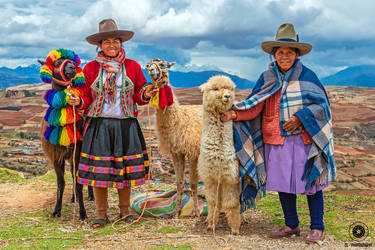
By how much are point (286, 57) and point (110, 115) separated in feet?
7.02

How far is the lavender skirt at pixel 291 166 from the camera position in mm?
3602

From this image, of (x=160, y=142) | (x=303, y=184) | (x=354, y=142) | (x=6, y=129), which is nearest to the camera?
(x=303, y=184)

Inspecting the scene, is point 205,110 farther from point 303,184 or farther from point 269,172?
point 303,184

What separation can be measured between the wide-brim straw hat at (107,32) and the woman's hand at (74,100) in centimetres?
71

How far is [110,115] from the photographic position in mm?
4219

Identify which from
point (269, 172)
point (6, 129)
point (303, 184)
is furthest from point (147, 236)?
point (6, 129)

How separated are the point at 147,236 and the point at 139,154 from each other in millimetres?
985

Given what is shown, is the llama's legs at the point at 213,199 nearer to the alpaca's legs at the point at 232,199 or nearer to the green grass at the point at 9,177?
the alpaca's legs at the point at 232,199

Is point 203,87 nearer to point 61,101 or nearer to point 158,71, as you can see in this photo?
point 158,71

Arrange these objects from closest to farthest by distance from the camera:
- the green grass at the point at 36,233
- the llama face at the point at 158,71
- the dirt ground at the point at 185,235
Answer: the dirt ground at the point at 185,235
the green grass at the point at 36,233
the llama face at the point at 158,71

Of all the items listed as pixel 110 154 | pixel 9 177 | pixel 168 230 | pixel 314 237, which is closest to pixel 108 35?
pixel 110 154

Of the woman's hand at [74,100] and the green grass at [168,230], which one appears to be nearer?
the woman's hand at [74,100]

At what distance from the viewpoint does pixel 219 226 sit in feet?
14.5

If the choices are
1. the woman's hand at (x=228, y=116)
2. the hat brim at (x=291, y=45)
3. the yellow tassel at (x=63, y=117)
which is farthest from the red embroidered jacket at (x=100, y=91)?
the hat brim at (x=291, y=45)
